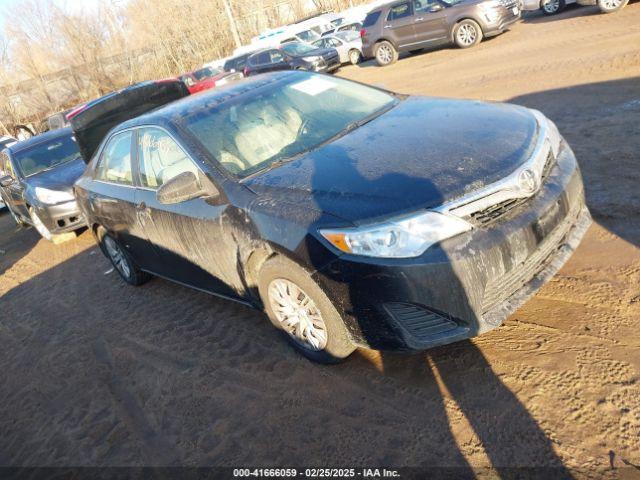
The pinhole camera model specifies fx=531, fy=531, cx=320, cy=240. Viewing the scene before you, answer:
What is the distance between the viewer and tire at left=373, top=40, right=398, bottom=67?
53.3ft

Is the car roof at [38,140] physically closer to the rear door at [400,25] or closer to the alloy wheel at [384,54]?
the rear door at [400,25]

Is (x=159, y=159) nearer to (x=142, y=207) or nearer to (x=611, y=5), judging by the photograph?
(x=142, y=207)

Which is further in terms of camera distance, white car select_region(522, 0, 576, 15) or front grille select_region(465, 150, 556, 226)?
white car select_region(522, 0, 576, 15)

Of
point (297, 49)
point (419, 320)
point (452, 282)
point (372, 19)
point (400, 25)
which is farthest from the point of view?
point (297, 49)

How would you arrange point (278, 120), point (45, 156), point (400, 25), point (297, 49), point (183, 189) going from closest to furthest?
1. point (183, 189)
2. point (278, 120)
3. point (45, 156)
4. point (400, 25)
5. point (297, 49)

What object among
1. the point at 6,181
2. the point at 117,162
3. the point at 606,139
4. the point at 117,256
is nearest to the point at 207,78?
the point at 6,181

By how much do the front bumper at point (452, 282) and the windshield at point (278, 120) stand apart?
1.16 meters

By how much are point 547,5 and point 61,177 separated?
12.7 meters

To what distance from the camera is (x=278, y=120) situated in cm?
389

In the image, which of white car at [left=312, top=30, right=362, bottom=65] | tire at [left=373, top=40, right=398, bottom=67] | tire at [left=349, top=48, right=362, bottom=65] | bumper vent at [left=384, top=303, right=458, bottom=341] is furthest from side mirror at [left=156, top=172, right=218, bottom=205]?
tire at [left=349, top=48, right=362, bottom=65]

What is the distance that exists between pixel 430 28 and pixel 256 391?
13.6 meters

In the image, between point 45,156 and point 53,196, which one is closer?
point 53,196

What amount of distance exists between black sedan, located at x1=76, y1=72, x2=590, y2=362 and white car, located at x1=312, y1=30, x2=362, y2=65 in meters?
16.0

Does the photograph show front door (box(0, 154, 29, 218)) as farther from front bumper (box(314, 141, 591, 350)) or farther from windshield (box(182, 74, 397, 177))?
front bumper (box(314, 141, 591, 350))
